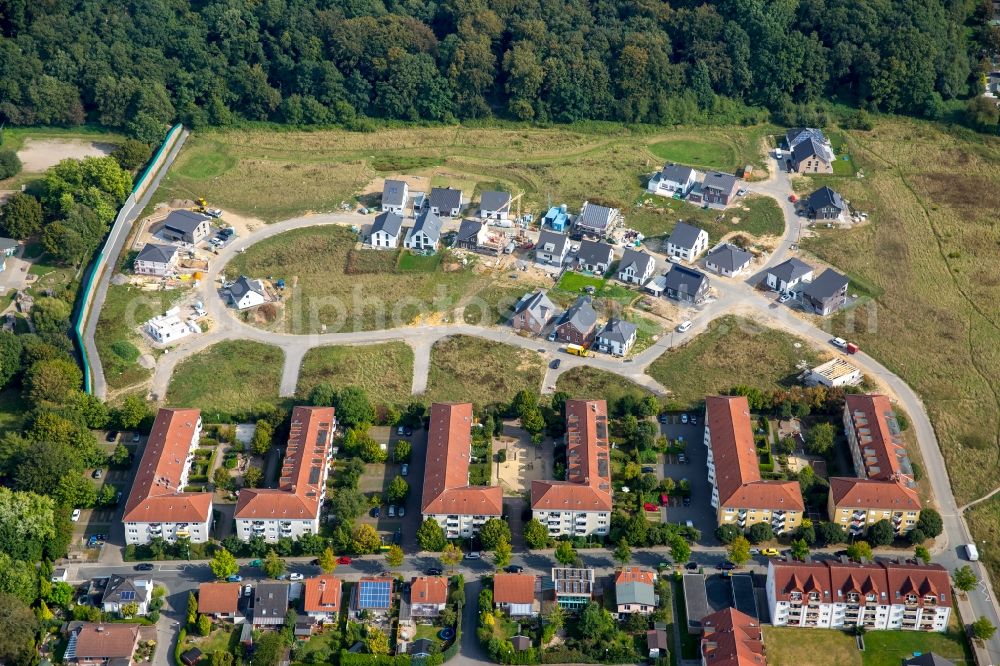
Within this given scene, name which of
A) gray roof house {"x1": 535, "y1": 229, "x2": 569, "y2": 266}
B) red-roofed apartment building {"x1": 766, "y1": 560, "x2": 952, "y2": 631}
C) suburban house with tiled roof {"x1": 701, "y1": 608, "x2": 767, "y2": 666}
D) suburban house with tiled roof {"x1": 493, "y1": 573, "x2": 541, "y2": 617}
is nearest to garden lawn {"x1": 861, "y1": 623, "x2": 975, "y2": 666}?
red-roofed apartment building {"x1": 766, "y1": 560, "x2": 952, "y2": 631}

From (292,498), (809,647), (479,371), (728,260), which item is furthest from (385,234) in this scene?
(809,647)

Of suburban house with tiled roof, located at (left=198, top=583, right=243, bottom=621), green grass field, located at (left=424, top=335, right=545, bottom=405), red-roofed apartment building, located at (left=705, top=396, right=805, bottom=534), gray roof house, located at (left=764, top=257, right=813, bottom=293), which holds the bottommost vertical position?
green grass field, located at (left=424, top=335, right=545, bottom=405)

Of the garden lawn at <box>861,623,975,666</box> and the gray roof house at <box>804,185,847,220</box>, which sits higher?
the garden lawn at <box>861,623,975,666</box>

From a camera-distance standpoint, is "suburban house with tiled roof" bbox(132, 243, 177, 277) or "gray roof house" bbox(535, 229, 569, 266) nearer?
"suburban house with tiled roof" bbox(132, 243, 177, 277)

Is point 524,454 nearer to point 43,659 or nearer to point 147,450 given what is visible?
point 147,450

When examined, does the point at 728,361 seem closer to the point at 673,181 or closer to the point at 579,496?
the point at 579,496

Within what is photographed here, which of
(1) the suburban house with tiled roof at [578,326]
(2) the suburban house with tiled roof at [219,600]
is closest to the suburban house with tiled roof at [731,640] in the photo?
(2) the suburban house with tiled roof at [219,600]

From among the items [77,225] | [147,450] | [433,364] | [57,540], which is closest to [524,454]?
[433,364]

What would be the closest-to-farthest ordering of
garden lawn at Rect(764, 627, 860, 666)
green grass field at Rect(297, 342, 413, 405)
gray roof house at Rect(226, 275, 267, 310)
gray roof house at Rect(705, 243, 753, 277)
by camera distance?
garden lawn at Rect(764, 627, 860, 666) < green grass field at Rect(297, 342, 413, 405) < gray roof house at Rect(226, 275, 267, 310) < gray roof house at Rect(705, 243, 753, 277)

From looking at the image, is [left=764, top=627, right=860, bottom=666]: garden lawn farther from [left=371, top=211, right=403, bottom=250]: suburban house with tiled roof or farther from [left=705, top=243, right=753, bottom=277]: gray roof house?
[left=371, top=211, right=403, bottom=250]: suburban house with tiled roof
